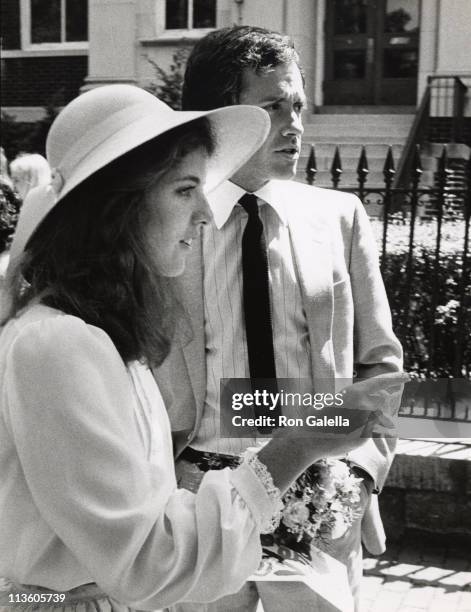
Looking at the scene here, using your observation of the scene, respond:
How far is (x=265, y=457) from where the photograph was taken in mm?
1478

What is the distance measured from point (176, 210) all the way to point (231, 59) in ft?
3.51

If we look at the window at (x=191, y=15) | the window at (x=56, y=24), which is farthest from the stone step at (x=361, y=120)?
the window at (x=56, y=24)

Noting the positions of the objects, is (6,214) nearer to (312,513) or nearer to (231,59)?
(231,59)

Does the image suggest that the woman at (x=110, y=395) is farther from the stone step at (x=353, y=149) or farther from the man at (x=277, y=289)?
the stone step at (x=353, y=149)

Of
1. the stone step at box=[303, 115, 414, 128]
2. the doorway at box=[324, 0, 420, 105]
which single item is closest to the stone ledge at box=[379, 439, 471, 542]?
the stone step at box=[303, 115, 414, 128]

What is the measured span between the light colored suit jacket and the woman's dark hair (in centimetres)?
82

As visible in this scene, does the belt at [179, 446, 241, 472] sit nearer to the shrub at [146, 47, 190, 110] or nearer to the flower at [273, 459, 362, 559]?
the flower at [273, 459, 362, 559]

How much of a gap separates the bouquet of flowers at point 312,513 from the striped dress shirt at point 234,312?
19 cm

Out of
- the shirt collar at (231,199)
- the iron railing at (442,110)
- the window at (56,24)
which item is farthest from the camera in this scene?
the window at (56,24)

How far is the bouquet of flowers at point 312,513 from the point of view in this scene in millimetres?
2131

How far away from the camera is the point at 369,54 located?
14.5 meters

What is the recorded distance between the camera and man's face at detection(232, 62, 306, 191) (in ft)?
8.19

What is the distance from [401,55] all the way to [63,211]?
13.7m

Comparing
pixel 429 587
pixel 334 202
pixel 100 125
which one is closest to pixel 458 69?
pixel 429 587
